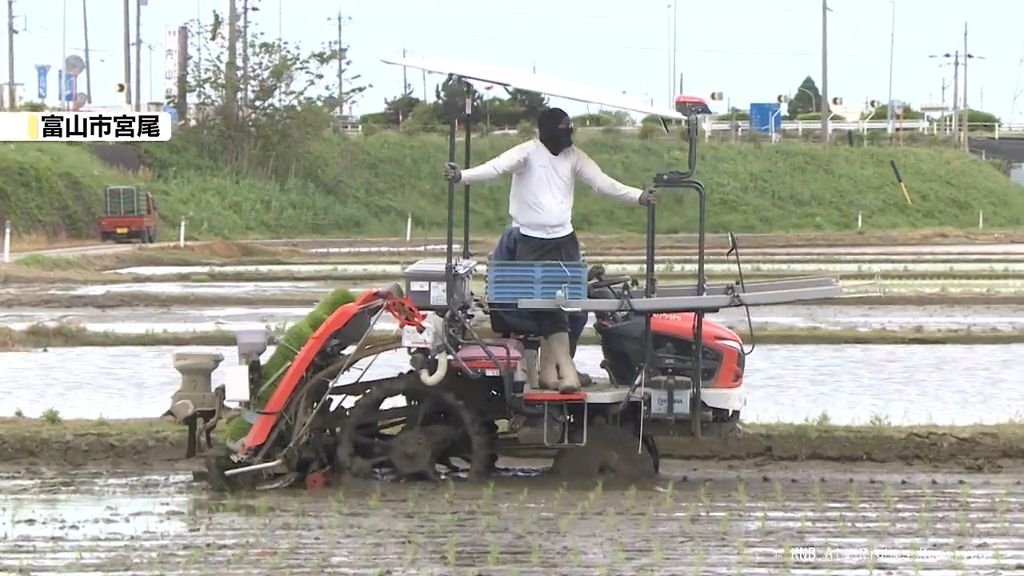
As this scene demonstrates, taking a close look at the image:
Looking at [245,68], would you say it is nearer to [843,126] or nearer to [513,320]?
[843,126]

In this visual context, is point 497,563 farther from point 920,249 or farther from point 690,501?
point 920,249

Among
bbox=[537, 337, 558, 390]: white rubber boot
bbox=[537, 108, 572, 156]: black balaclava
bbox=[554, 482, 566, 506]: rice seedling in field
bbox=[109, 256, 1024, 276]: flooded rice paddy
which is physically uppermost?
bbox=[537, 108, 572, 156]: black balaclava

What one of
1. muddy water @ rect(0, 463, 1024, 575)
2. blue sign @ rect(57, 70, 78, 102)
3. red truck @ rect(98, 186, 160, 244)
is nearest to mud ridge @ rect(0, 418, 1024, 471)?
muddy water @ rect(0, 463, 1024, 575)

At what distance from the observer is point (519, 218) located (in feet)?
28.7

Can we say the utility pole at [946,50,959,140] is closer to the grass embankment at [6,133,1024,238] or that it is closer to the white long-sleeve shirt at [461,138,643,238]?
the grass embankment at [6,133,1024,238]

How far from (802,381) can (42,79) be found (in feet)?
187

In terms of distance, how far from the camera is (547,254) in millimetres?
8758

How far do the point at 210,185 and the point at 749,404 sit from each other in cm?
4116

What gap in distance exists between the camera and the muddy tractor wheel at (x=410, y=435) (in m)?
8.80

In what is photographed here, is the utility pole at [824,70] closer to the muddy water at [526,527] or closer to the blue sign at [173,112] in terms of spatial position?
the blue sign at [173,112]

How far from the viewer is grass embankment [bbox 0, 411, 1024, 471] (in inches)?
389

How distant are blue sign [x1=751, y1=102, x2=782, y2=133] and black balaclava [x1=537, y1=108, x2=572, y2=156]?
195 ft

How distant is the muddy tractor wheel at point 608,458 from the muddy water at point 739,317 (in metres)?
9.17

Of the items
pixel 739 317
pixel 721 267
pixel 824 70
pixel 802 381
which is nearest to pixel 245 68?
pixel 824 70
